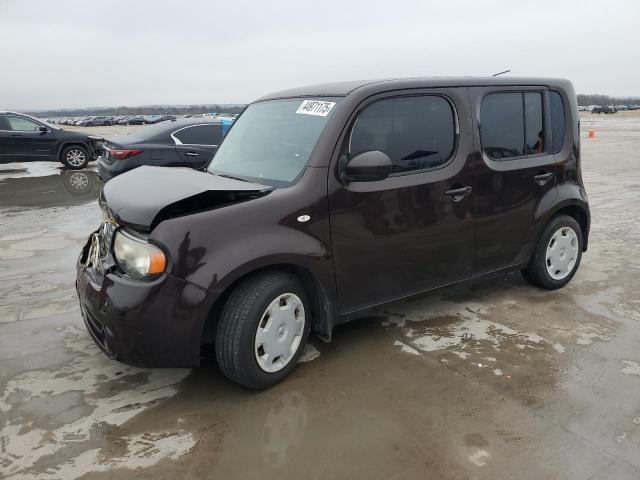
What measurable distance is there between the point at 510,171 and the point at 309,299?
1.97 m

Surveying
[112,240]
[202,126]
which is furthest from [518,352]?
[202,126]

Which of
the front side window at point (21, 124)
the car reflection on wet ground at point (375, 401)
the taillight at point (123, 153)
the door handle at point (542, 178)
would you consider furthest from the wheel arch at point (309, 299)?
the front side window at point (21, 124)

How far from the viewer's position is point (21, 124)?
1367 cm

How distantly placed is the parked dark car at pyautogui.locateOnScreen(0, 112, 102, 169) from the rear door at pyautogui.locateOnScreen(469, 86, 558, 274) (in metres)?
13.1

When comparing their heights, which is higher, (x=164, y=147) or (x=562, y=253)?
(x=164, y=147)

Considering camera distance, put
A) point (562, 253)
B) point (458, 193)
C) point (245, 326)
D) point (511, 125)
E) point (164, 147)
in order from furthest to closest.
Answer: point (164, 147)
point (562, 253)
point (511, 125)
point (458, 193)
point (245, 326)

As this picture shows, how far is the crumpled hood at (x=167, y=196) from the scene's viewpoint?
9.28ft

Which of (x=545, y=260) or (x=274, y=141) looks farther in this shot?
(x=545, y=260)

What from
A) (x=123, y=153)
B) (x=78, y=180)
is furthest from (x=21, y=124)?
(x=123, y=153)

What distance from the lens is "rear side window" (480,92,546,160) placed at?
3.99m

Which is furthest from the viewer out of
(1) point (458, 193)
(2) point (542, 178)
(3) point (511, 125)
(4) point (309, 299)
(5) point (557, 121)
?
(5) point (557, 121)

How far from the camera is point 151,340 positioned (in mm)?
2818

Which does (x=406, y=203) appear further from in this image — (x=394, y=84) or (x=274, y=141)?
(x=274, y=141)

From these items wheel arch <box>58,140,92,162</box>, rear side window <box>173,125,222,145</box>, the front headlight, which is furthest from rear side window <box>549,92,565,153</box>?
wheel arch <box>58,140,92,162</box>
